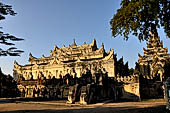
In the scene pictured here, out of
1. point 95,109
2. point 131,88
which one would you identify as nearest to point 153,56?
point 131,88

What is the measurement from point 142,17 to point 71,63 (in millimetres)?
40316

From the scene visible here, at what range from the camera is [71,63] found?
51750 millimetres

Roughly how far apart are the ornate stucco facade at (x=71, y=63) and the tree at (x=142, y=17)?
27.3 meters

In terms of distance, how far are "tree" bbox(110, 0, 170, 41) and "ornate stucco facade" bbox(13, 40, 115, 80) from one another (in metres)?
27.3

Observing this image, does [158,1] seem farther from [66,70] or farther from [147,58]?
[66,70]

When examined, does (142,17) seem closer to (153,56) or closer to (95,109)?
(95,109)

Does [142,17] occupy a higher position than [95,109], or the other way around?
[142,17]

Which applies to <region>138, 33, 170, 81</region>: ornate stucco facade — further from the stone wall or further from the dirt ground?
the dirt ground

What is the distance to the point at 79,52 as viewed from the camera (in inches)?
2400

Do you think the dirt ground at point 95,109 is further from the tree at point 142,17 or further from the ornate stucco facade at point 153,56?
the ornate stucco facade at point 153,56

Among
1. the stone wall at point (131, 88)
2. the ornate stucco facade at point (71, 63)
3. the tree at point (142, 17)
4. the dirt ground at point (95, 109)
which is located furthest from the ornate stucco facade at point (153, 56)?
the tree at point (142, 17)

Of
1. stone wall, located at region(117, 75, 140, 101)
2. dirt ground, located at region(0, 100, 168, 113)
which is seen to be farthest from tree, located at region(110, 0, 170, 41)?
stone wall, located at region(117, 75, 140, 101)

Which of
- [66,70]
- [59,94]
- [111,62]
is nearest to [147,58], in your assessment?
[111,62]

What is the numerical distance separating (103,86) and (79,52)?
1455 inches
